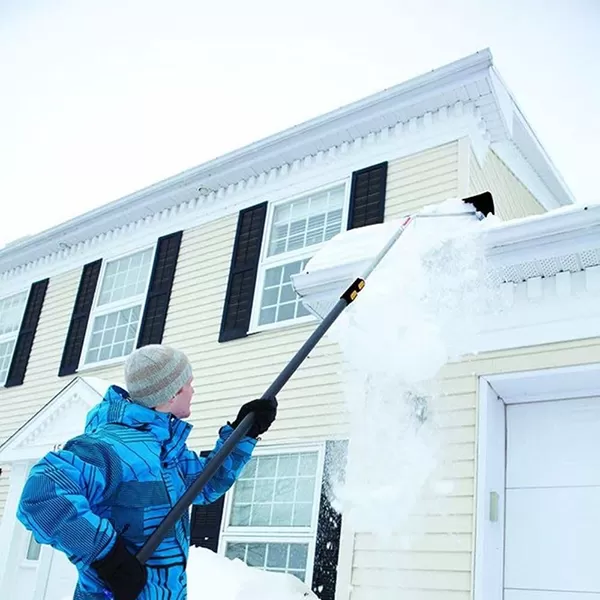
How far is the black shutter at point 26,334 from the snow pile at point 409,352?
751 centimetres

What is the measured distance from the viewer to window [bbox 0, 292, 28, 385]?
500 inches

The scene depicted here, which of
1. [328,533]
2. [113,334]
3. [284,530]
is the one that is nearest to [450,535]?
[328,533]

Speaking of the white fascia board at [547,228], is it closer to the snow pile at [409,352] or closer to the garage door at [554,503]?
the snow pile at [409,352]

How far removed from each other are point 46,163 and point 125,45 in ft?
38.2

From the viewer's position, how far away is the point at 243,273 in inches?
363

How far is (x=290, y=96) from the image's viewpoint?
4669 cm

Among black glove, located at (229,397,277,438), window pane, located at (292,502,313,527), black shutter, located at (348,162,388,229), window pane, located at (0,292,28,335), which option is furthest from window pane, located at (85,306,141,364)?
black glove, located at (229,397,277,438)

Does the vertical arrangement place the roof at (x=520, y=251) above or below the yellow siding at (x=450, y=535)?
above

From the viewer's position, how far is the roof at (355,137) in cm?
810

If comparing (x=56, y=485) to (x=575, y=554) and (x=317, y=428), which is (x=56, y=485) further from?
(x=317, y=428)

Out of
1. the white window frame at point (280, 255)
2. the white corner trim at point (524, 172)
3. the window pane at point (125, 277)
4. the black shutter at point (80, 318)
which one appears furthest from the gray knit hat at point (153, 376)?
the black shutter at point (80, 318)

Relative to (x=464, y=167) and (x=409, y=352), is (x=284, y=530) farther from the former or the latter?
(x=464, y=167)

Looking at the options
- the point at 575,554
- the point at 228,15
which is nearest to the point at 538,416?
the point at 575,554

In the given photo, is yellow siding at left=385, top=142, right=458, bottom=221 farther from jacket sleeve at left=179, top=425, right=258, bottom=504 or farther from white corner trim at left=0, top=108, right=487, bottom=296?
jacket sleeve at left=179, top=425, right=258, bottom=504
